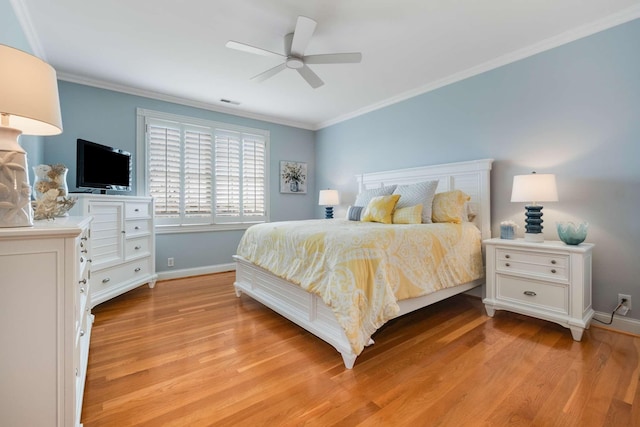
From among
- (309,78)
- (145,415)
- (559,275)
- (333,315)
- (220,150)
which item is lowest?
(145,415)

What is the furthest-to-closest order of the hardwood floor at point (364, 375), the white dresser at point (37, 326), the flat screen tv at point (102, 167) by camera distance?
the flat screen tv at point (102, 167) → the hardwood floor at point (364, 375) → the white dresser at point (37, 326)

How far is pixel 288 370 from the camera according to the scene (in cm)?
181

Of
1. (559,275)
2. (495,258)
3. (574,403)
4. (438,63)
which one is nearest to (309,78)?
(438,63)

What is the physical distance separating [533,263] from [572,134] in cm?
122

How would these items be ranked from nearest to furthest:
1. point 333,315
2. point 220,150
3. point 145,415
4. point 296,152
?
1. point 145,415
2. point 333,315
3. point 220,150
4. point 296,152

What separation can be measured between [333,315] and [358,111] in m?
3.52

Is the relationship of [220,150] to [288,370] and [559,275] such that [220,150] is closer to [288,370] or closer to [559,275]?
[288,370]

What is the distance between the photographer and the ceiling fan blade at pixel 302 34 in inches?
80.7

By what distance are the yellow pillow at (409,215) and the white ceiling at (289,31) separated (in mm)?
1545

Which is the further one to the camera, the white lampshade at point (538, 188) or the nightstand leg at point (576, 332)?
the white lampshade at point (538, 188)

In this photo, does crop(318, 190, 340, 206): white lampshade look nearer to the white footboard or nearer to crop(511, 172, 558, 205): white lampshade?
the white footboard

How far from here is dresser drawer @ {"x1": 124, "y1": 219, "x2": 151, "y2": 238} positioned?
3.10m

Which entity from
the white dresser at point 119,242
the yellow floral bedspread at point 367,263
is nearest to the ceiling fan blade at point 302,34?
the yellow floral bedspread at point 367,263

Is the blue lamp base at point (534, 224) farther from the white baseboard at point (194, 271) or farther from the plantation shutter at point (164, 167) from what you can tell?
the plantation shutter at point (164, 167)
